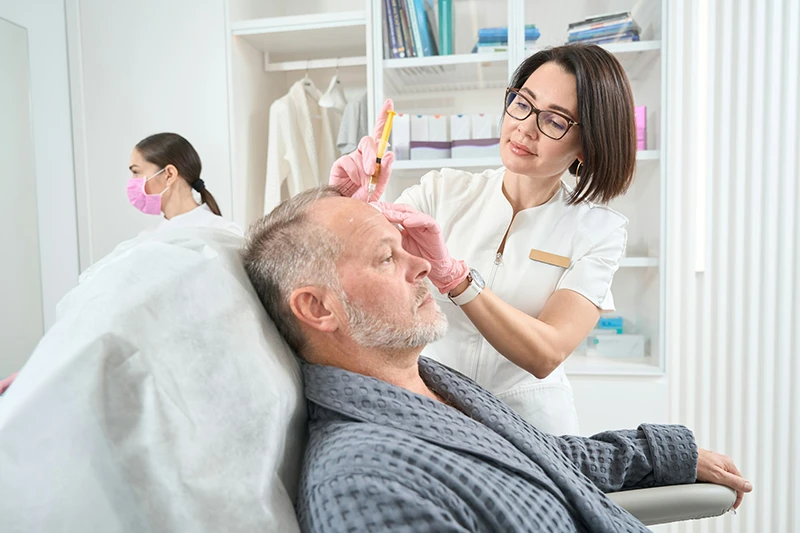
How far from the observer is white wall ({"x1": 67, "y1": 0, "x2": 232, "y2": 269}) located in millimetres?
2873

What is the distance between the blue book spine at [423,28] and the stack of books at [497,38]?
228mm

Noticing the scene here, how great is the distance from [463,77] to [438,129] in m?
0.33

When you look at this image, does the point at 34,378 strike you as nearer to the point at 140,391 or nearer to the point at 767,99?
the point at 140,391

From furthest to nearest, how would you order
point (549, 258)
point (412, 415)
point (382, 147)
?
point (549, 258) → point (382, 147) → point (412, 415)

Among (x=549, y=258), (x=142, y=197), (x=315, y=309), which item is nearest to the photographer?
(x=315, y=309)

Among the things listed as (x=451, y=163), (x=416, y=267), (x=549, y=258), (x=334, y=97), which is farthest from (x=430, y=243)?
(x=334, y=97)

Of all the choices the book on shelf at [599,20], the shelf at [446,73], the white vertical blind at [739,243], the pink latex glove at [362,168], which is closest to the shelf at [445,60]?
the shelf at [446,73]

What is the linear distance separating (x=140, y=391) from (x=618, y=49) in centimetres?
240

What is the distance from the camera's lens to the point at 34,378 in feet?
1.99

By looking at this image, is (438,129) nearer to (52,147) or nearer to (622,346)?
(622,346)

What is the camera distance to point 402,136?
265cm

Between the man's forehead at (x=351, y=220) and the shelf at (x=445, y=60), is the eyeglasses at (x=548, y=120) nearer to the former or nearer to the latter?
the man's forehead at (x=351, y=220)

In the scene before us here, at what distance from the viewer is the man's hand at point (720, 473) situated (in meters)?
1.21

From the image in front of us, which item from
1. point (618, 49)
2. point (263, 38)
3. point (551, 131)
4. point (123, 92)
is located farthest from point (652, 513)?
point (123, 92)
